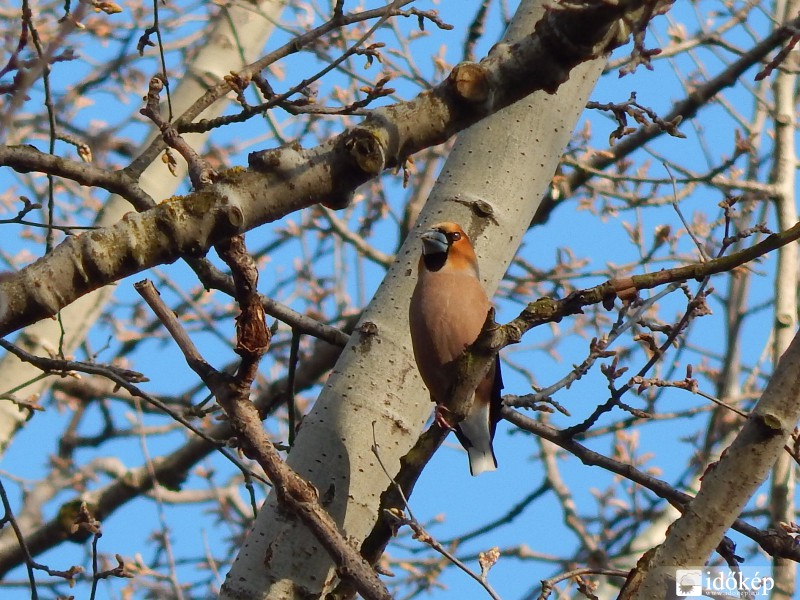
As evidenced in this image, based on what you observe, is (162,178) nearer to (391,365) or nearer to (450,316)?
(450,316)

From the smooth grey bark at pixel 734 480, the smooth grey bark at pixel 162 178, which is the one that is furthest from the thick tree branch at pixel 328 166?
the smooth grey bark at pixel 162 178

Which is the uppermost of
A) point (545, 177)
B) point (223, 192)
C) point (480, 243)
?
point (545, 177)

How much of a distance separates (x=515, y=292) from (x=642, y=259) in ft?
3.55

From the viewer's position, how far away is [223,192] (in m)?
2.10

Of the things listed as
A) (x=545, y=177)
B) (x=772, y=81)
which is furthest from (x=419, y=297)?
(x=772, y=81)

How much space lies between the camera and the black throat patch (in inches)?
144

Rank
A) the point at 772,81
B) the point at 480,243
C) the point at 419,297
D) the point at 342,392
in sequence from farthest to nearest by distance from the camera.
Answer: the point at 772,81 → the point at 419,297 → the point at 480,243 → the point at 342,392

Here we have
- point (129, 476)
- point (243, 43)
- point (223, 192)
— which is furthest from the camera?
point (243, 43)

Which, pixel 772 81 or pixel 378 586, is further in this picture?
pixel 772 81

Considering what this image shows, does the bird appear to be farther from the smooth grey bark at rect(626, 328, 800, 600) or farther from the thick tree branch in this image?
the thick tree branch

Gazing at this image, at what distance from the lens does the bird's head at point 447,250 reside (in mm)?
3422

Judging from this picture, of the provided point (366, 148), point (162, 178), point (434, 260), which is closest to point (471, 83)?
point (366, 148)

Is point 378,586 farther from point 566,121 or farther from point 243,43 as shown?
point 243,43

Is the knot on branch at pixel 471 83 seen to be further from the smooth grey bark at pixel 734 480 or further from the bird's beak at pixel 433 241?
the bird's beak at pixel 433 241
